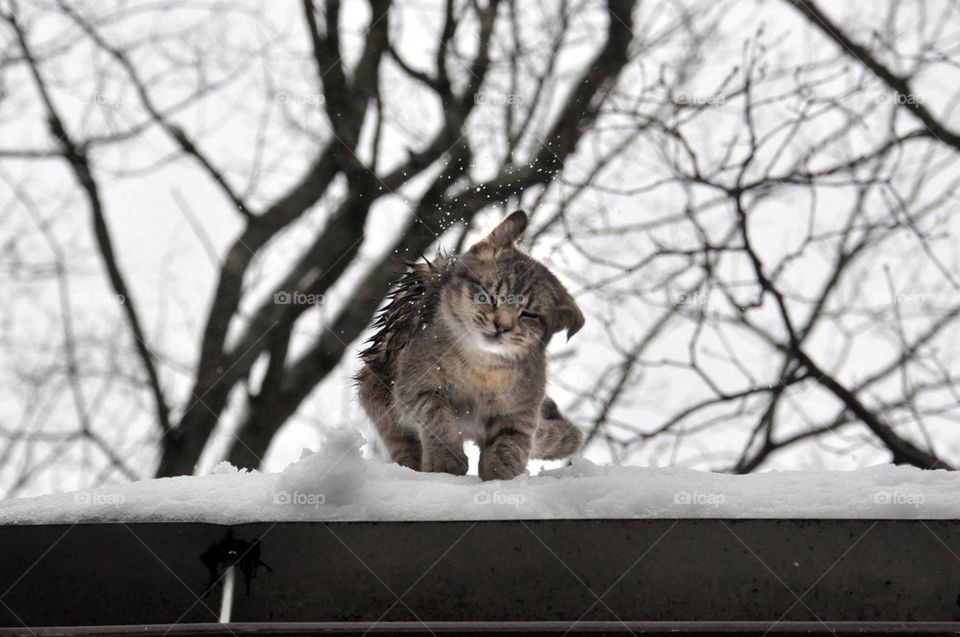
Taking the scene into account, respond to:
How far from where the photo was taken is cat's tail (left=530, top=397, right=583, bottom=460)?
4922 mm

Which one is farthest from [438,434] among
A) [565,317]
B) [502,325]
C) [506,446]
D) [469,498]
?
[469,498]

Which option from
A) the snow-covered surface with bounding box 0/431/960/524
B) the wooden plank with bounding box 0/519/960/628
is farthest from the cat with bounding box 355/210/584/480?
the wooden plank with bounding box 0/519/960/628

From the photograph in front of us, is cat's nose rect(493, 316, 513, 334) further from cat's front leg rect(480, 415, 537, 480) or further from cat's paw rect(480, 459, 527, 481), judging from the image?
cat's paw rect(480, 459, 527, 481)

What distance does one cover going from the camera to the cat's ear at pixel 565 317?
173 inches

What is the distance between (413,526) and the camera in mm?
2680

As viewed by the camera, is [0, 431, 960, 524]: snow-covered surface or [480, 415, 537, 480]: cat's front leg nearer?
[0, 431, 960, 524]: snow-covered surface

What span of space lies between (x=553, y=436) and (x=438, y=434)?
3.02 ft

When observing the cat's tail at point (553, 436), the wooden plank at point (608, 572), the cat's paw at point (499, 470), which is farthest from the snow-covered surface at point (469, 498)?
the cat's tail at point (553, 436)

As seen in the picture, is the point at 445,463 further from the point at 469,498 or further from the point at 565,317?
the point at 469,498

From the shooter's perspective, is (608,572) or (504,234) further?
(504,234)

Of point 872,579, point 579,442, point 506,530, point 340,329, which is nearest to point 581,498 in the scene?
point 506,530

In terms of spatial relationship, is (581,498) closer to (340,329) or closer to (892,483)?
(892,483)

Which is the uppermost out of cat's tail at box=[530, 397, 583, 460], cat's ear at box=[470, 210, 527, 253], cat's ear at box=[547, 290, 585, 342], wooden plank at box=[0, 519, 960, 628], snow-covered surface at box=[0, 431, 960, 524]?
cat's ear at box=[470, 210, 527, 253]

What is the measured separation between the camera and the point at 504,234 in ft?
14.8
